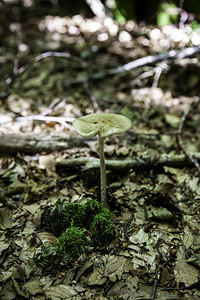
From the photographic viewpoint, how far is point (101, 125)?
95.3 inches

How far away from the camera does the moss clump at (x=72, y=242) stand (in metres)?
2.40

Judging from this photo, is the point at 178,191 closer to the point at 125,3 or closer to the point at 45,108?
the point at 45,108

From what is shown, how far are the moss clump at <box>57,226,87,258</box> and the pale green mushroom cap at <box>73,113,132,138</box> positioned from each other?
3.56 feet

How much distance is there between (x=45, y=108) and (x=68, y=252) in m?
3.48

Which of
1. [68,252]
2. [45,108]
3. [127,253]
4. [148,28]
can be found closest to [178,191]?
[127,253]

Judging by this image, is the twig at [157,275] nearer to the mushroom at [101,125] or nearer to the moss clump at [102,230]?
the moss clump at [102,230]

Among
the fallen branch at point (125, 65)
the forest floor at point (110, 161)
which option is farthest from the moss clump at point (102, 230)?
the fallen branch at point (125, 65)

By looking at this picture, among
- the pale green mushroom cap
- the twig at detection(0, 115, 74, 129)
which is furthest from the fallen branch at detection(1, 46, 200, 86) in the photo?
the pale green mushroom cap

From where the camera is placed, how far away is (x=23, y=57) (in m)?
7.07

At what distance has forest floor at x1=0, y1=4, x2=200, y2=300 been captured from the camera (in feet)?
7.34

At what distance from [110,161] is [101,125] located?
45.4 inches

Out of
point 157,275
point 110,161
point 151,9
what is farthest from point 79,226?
point 151,9

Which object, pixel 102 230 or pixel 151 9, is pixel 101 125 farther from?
pixel 151 9

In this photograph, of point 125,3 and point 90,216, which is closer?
point 90,216
